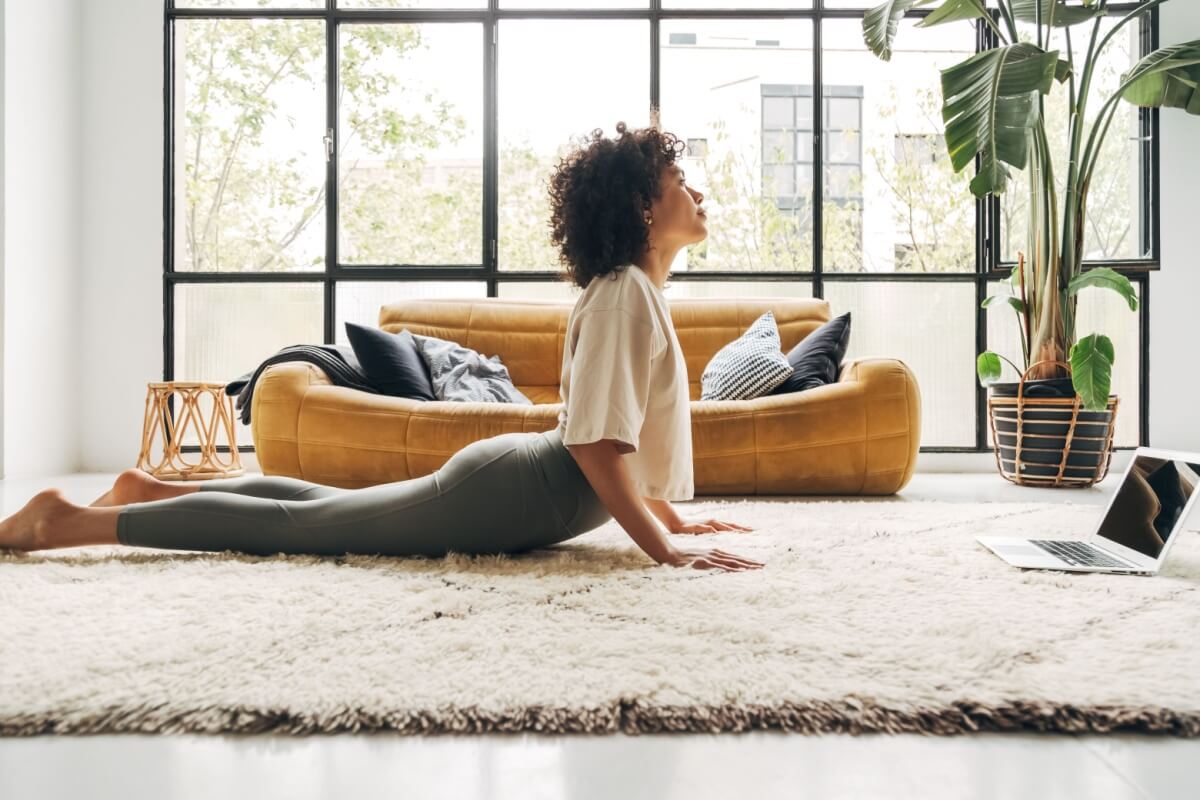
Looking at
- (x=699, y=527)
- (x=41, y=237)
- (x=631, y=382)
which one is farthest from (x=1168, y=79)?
(x=41, y=237)

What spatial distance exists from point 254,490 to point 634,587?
900 millimetres

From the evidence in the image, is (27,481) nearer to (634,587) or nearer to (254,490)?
(254,490)

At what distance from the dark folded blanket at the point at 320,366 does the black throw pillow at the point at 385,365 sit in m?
0.05

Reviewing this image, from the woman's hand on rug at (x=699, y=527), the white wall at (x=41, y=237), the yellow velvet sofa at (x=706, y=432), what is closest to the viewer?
the woman's hand on rug at (x=699, y=527)

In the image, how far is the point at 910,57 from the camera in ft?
15.1

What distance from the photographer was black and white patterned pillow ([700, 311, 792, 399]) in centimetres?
335

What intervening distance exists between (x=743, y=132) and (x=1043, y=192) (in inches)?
62.7

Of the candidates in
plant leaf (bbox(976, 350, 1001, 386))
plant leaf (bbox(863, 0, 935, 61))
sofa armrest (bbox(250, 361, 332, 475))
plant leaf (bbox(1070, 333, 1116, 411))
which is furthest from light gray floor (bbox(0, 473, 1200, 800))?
plant leaf (bbox(863, 0, 935, 61))

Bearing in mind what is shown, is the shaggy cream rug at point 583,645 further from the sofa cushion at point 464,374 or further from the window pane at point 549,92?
the window pane at point 549,92

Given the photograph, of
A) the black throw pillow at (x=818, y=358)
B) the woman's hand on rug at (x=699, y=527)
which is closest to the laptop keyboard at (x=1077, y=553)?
the woman's hand on rug at (x=699, y=527)

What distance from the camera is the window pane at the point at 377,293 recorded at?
4.63 meters

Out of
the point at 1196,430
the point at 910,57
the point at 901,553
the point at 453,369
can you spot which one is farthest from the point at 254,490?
the point at 1196,430

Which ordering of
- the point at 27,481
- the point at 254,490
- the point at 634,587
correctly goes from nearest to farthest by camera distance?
the point at 634,587, the point at 254,490, the point at 27,481

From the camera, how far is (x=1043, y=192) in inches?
148
